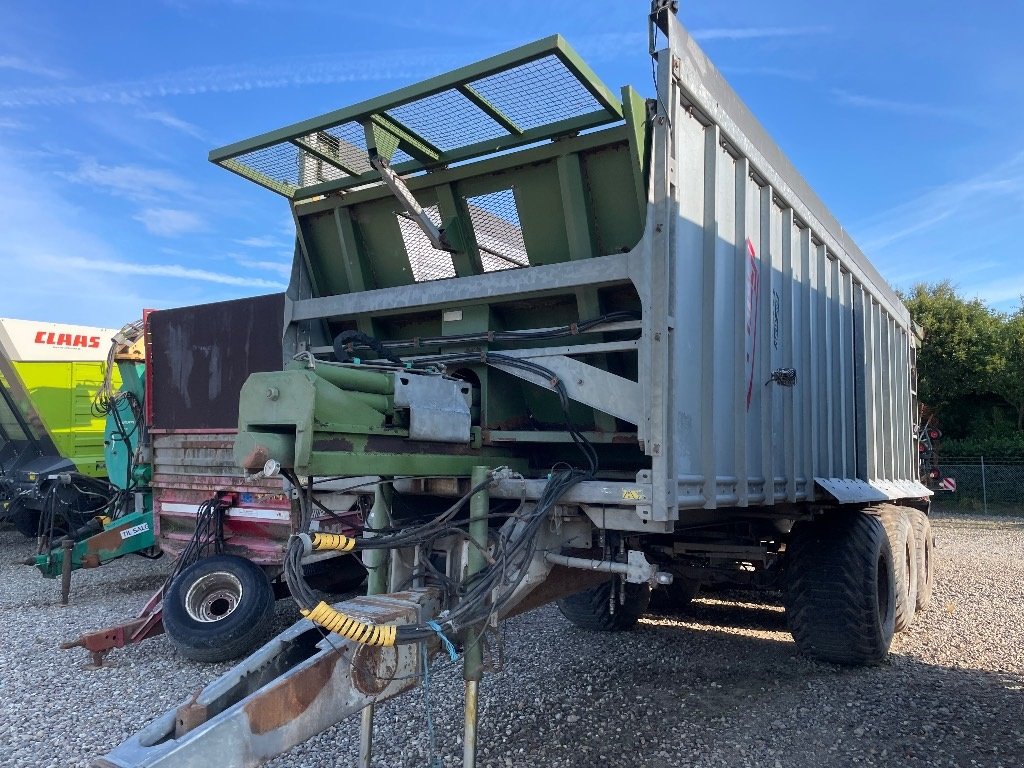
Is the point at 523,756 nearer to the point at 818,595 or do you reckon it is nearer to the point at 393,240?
the point at 818,595

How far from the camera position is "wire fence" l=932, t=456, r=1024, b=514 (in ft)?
61.3

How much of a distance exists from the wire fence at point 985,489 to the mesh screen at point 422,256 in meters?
17.9

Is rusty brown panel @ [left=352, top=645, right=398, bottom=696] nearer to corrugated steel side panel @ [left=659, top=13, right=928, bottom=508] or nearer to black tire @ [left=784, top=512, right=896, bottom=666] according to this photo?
corrugated steel side panel @ [left=659, top=13, right=928, bottom=508]

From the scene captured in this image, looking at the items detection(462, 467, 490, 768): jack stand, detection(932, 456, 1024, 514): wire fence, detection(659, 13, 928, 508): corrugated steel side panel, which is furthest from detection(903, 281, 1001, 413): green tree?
detection(462, 467, 490, 768): jack stand

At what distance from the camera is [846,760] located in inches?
154

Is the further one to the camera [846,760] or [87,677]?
[87,677]

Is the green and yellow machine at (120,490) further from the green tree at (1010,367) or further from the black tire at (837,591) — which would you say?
the green tree at (1010,367)

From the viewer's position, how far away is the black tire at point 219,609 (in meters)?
5.48

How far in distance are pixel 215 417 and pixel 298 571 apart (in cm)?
444

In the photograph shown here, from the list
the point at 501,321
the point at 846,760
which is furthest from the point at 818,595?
the point at 501,321

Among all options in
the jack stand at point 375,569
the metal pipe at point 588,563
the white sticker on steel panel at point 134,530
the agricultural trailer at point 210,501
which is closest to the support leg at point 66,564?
the white sticker on steel panel at point 134,530

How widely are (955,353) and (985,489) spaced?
189 inches

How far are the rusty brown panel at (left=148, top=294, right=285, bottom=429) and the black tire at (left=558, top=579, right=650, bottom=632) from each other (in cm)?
316

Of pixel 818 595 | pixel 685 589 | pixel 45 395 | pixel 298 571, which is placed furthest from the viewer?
pixel 45 395
